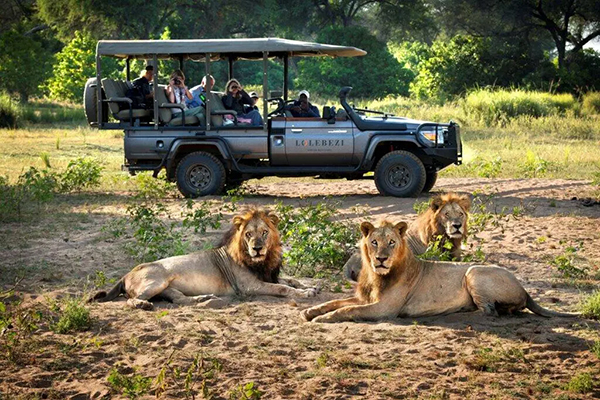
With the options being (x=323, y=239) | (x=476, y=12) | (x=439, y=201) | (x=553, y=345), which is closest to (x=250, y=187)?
(x=323, y=239)

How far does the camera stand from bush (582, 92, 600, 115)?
27734 mm

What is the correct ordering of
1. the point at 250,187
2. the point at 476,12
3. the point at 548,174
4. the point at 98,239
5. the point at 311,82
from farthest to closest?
the point at 311,82 → the point at 476,12 → the point at 548,174 → the point at 250,187 → the point at 98,239

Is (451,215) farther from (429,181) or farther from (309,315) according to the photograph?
(429,181)

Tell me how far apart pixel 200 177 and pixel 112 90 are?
152 centimetres

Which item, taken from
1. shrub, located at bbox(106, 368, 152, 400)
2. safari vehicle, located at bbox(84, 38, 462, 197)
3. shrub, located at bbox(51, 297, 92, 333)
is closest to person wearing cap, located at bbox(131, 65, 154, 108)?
safari vehicle, located at bbox(84, 38, 462, 197)

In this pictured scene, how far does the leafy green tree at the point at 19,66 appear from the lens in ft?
→ 117

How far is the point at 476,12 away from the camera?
38750 millimetres

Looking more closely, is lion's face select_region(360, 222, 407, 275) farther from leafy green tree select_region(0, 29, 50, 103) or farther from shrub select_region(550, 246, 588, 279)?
leafy green tree select_region(0, 29, 50, 103)

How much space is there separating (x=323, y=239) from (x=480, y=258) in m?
1.28

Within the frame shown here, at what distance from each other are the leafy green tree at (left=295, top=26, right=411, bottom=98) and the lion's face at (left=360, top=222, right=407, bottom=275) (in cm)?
3495

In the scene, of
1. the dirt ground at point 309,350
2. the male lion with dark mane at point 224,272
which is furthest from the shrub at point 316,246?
the male lion with dark mane at point 224,272

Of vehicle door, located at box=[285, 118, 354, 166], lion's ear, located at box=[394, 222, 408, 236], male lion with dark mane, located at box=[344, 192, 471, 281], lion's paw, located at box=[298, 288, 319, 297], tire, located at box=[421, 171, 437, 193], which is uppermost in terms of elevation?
vehicle door, located at box=[285, 118, 354, 166]

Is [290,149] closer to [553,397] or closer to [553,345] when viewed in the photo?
[553,345]

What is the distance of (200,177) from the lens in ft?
43.1
